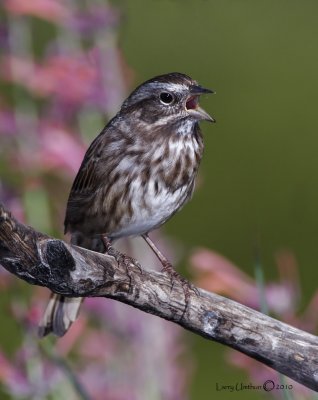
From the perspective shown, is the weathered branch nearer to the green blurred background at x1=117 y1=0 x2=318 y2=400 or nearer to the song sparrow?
the song sparrow

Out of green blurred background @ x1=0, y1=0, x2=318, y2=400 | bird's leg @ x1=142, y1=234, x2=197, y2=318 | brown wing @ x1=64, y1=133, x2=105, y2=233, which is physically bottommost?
bird's leg @ x1=142, y1=234, x2=197, y2=318

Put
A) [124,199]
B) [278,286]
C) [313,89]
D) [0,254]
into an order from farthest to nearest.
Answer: [313,89] → [124,199] → [278,286] → [0,254]

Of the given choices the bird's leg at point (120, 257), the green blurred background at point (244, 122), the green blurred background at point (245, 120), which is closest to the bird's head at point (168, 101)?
the bird's leg at point (120, 257)

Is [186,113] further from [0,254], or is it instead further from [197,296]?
[0,254]

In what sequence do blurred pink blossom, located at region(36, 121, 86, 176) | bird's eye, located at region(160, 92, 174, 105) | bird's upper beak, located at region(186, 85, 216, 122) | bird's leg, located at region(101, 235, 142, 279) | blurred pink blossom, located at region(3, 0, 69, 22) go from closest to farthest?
bird's leg, located at region(101, 235, 142, 279) → bird's upper beak, located at region(186, 85, 216, 122) → bird's eye, located at region(160, 92, 174, 105) → blurred pink blossom, located at region(36, 121, 86, 176) → blurred pink blossom, located at region(3, 0, 69, 22)

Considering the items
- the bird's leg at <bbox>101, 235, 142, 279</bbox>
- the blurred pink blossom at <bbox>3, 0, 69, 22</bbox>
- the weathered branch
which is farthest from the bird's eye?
the weathered branch

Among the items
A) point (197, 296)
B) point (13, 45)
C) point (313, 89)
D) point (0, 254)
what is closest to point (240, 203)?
point (313, 89)

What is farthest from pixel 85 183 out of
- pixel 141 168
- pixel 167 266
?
pixel 167 266

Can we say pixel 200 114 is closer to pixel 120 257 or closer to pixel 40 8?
pixel 120 257
